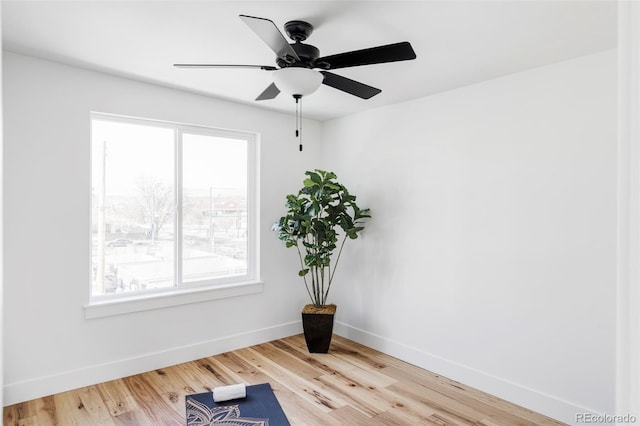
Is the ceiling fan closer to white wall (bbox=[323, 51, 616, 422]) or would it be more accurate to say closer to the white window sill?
white wall (bbox=[323, 51, 616, 422])

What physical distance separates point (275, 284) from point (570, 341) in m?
2.73

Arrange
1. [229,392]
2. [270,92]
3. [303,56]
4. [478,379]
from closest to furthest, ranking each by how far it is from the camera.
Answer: [303,56] < [270,92] < [229,392] < [478,379]

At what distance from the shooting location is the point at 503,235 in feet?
9.64

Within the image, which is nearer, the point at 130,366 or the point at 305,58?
the point at 305,58

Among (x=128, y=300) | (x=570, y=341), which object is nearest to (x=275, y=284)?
(x=128, y=300)

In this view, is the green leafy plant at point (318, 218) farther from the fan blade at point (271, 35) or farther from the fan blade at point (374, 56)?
the fan blade at point (271, 35)

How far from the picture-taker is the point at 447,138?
3314 mm

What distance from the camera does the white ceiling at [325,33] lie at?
200 centimetres

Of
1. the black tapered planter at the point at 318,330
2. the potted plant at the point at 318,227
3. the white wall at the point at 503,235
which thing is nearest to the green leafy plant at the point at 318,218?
the potted plant at the point at 318,227

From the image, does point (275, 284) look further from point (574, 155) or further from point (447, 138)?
point (574, 155)

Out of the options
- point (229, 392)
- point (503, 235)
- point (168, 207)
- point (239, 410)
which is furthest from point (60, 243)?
point (503, 235)

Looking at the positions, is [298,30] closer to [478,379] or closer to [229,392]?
[229,392]

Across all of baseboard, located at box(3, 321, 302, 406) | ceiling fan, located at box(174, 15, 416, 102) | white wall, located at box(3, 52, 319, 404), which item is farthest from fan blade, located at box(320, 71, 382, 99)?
baseboard, located at box(3, 321, 302, 406)

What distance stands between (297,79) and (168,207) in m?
2.09
